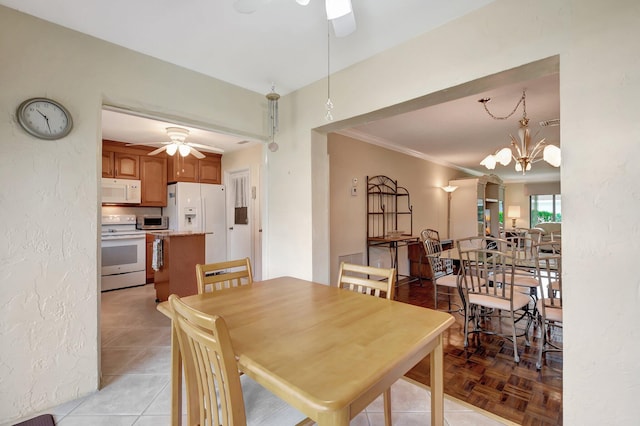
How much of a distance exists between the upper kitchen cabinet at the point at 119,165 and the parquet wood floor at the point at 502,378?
494 centimetres

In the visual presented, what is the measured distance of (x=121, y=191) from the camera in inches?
177

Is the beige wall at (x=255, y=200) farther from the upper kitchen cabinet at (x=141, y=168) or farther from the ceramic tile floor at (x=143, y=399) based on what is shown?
the ceramic tile floor at (x=143, y=399)

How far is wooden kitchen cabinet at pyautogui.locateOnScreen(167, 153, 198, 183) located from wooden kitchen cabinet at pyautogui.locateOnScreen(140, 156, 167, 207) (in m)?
0.13

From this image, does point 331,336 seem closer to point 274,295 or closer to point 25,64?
point 274,295

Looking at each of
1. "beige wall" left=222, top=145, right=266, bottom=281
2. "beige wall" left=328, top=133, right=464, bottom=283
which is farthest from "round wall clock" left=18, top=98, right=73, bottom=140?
"beige wall" left=222, top=145, right=266, bottom=281

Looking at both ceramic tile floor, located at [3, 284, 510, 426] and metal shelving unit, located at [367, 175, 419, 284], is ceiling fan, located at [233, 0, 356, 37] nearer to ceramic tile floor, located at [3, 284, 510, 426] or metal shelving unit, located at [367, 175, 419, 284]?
ceramic tile floor, located at [3, 284, 510, 426]

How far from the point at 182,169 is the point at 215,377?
4.65m

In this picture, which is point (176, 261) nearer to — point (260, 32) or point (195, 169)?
point (195, 169)

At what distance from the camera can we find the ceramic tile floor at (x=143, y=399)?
162 cm

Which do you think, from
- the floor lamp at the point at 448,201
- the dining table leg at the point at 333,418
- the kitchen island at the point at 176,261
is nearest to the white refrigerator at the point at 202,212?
the kitchen island at the point at 176,261

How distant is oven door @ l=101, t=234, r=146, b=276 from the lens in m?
4.18

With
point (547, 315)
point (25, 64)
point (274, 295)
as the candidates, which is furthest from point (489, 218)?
point (25, 64)

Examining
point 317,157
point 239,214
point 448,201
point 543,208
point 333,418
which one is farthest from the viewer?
point 543,208

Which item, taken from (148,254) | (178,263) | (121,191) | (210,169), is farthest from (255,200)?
(121,191)
